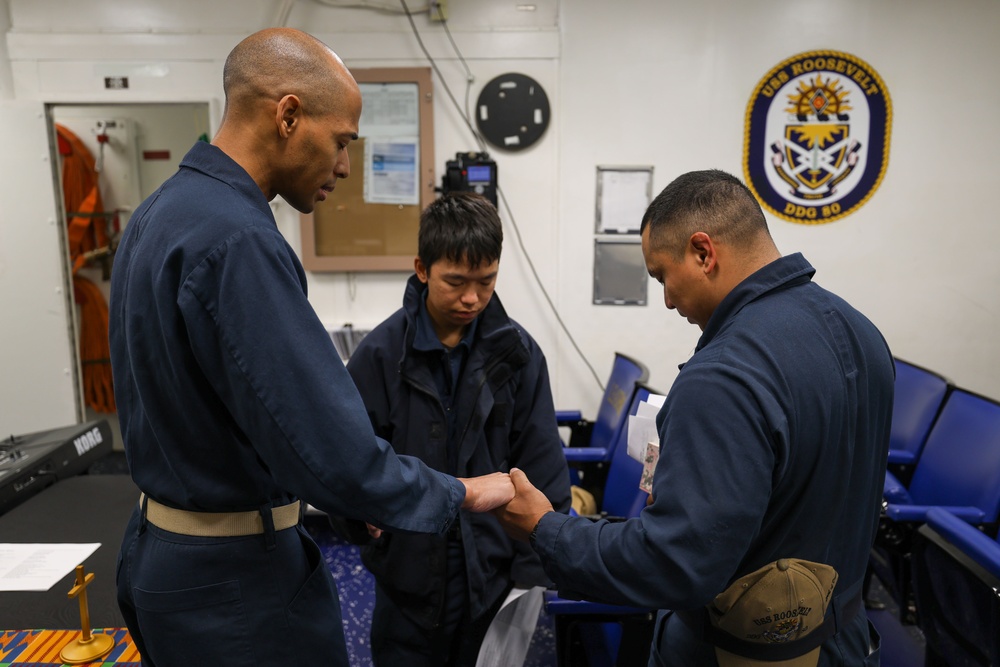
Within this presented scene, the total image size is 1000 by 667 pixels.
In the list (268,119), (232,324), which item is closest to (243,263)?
(232,324)

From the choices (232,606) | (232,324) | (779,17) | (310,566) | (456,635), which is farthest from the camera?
(779,17)

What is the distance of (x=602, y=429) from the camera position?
2.75 meters

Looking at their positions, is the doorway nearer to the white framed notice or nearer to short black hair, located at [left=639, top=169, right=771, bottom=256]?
the white framed notice

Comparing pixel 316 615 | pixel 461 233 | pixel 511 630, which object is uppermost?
pixel 461 233

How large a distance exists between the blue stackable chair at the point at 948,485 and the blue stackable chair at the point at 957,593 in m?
0.53

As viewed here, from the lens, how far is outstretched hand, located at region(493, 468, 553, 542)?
1.16 meters

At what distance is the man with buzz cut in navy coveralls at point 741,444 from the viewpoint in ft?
2.80

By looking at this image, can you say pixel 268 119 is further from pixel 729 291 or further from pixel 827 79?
pixel 827 79

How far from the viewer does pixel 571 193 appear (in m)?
3.32

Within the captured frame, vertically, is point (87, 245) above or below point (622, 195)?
below

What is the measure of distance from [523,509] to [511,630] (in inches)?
15.9

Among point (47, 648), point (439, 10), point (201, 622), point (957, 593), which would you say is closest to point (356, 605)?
point (47, 648)

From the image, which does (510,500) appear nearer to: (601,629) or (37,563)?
(601,629)

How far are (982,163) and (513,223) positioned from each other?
238cm
